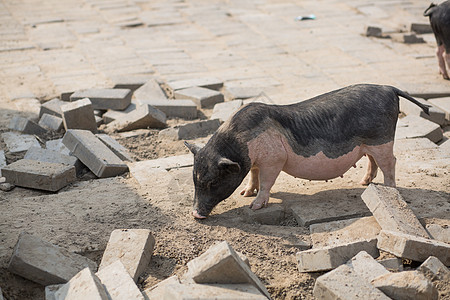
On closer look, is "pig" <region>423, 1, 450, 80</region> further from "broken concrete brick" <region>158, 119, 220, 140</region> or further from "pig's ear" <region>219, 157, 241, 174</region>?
"pig's ear" <region>219, 157, 241, 174</region>

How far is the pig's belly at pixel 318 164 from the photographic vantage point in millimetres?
6262

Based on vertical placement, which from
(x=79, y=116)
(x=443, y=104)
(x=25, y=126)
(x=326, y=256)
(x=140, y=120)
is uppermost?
(x=326, y=256)

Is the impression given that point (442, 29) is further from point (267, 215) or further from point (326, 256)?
point (326, 256)

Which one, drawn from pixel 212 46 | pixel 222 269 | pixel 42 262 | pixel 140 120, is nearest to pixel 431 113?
pixel 140 120

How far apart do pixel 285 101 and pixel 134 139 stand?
2489 mm

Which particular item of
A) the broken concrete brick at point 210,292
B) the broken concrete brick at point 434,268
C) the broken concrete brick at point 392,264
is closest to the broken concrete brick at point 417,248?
the broken concrete brick at point 392,264

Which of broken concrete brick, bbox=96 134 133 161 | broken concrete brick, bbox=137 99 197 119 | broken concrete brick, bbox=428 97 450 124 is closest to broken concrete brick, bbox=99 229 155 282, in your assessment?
broken concrete brick, bbox=96 134 133 161

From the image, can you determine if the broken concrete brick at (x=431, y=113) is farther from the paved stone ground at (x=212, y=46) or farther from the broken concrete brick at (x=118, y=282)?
the broken concrete brick at (x=118, y=282)

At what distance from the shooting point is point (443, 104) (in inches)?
374

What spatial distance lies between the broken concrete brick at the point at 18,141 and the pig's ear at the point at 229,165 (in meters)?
3.18

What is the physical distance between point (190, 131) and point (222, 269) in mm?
4234

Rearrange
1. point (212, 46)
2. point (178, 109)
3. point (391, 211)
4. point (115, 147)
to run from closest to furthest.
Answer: point (391, 211) < point (115, 147) < point (178, 109) < point (212, 46)

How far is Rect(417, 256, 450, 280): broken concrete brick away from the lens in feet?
16.1

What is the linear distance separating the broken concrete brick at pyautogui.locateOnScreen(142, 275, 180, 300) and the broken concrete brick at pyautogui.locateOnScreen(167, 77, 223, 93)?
5858mm
